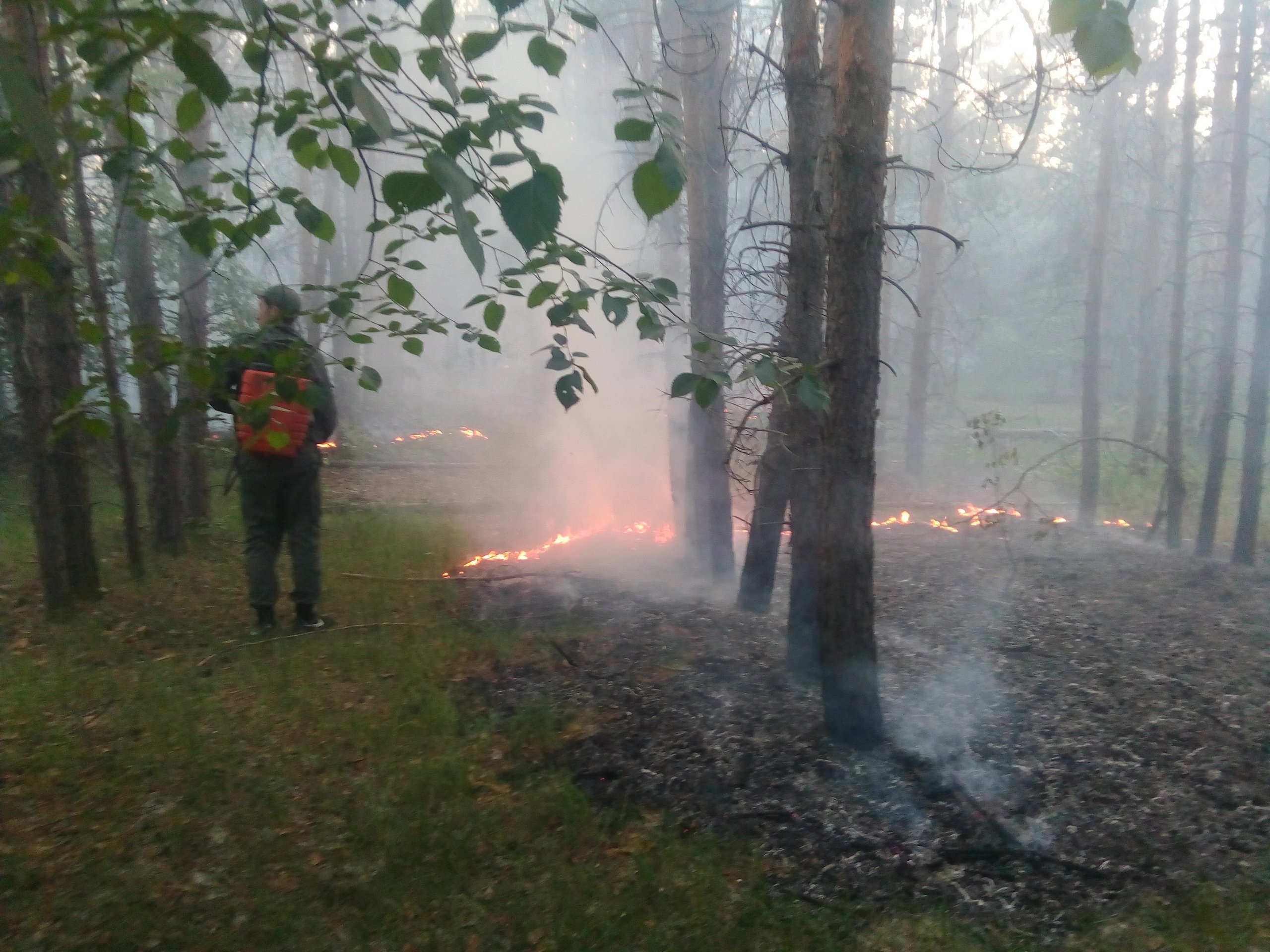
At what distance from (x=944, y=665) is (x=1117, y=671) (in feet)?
4.17

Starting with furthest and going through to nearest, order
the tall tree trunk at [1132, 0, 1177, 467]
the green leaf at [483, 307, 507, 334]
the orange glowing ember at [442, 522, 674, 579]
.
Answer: the tall tree trunk at [1132, 0, 1177, 467], the orange glowing ember at [442, 522, 674, 579], the green leaf at [483, 307, 507, 334]

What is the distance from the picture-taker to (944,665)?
22.0ft

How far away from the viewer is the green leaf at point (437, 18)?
92.9 inches

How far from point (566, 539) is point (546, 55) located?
9298 millimetres

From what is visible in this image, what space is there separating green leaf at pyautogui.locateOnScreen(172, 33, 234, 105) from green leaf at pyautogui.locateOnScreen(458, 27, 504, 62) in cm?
65

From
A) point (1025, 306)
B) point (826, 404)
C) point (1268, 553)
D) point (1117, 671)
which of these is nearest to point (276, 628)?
point (826, 404)

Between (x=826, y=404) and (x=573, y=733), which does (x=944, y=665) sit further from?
(x=826, y=404)

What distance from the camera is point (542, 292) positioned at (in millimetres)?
3299

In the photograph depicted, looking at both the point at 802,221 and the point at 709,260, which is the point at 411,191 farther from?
the point at 709,260

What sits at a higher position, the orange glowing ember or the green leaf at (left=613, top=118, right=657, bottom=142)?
the green leaf at (left=613, top=118, right=657, bottom=142)

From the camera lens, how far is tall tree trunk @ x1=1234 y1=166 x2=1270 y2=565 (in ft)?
36.0

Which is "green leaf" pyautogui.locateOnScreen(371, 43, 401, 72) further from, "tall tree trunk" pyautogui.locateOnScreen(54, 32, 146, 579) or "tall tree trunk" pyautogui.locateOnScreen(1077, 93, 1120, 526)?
"tall tree trunk" pyautogui.locateOnScreen(1077, 93, 1120, 526)

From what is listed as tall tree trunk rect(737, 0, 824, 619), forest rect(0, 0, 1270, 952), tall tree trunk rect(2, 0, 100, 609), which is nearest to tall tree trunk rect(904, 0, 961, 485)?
forest rect(0, 0, 1270, 952)

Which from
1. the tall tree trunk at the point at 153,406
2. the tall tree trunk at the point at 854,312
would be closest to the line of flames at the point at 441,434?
the tall tree trunk at the point at 153,406
